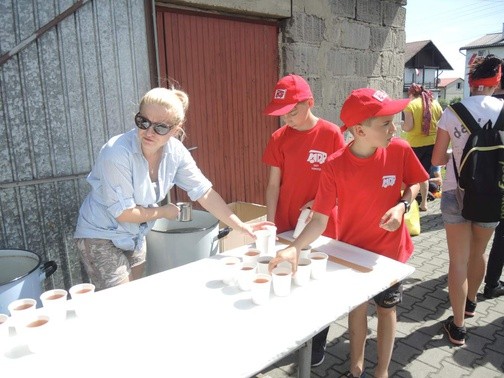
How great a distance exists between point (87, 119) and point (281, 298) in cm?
204

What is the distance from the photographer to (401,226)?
2.21m

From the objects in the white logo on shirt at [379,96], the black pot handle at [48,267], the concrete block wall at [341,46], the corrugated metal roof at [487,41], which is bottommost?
the black pot handle at [48,267]

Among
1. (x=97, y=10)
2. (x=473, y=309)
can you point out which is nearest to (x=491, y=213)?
(x=473, y=309)

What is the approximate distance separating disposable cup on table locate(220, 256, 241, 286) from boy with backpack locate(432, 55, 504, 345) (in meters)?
1.60

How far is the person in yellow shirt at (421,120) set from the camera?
5555mm

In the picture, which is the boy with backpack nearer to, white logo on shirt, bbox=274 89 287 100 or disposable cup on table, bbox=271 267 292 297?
white logo on shirt, bbox=274 89 287 100

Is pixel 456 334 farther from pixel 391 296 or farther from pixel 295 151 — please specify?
pixel 295 151

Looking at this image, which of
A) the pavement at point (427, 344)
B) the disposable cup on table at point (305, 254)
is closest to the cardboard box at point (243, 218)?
the pavement at point (427, 344)

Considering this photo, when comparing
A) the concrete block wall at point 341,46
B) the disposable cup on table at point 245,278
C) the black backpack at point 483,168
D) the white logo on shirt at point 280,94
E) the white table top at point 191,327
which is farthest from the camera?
the concrete block wall at point 341,46

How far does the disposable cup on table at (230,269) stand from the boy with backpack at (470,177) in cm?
160

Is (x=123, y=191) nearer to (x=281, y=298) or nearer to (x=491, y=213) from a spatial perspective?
(x=281, y=298)

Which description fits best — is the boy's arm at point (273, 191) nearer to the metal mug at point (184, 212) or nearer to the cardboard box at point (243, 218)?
the metal mug at point (184, 212)

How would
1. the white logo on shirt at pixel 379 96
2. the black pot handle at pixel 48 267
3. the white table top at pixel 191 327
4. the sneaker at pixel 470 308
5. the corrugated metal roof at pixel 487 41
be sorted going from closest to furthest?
the white table top at pixel 191 327
the white logo on shirt at pixel 379 96
the black pot handle at pixel 48 267
the sneaker at pixel 470 308
the corrugated metal roof at pixel 487 41

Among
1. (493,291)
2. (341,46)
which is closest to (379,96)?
(493,291)
